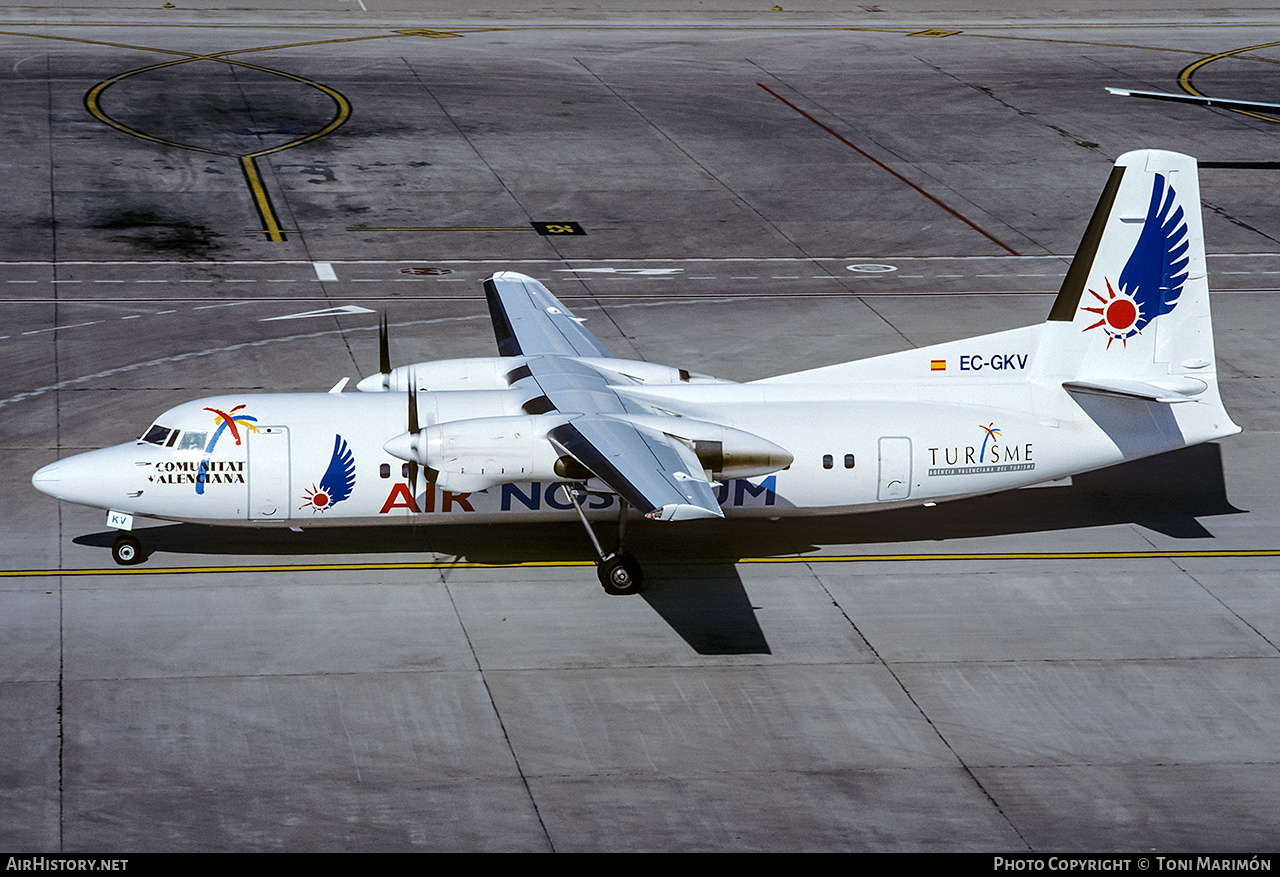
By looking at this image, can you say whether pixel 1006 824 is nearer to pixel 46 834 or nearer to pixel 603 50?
pixel 46 834

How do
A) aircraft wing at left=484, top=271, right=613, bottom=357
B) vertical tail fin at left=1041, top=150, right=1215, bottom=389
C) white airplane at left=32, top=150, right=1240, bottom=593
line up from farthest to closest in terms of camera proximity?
aircraft wing at left=484, top=271, right=613, bottom=357 < vertical tail fin at left=1041, top=150, right=1215, bottom=389 < white airplane at left=32, top=150, right=1240, bottom=593

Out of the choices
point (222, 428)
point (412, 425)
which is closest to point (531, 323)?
point (412, 425)

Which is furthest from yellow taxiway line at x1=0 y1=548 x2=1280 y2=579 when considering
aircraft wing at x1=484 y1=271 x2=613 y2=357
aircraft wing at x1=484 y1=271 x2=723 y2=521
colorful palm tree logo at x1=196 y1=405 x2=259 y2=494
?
aircraft wing at x1=484 y1=271 x2=613 y2=357

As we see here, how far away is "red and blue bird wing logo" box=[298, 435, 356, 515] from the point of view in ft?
87.0

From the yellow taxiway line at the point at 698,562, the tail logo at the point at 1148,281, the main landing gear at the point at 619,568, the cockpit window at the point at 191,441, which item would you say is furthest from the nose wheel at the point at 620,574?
the tail logo at the point at 1148,281

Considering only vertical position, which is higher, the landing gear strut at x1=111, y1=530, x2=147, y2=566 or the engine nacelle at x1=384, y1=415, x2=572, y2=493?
the engine nacelle at x1=384, y1=415, x2=572, y2=493

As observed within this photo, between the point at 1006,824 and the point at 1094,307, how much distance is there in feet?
37.5

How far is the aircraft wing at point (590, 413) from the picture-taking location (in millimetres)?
22891

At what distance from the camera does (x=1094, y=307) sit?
28000 mm

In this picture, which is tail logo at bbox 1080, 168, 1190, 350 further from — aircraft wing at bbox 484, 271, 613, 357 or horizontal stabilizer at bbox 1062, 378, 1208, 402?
aircraft wing at bbox 484, 271, 613, 357

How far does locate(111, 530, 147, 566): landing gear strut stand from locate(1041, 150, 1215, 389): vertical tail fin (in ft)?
56.0

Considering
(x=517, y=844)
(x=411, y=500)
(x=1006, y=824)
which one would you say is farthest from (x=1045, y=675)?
(x=411, y=500)

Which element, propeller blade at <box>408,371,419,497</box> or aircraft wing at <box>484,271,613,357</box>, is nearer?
propeller blade at <box>408,371,419,497</box>

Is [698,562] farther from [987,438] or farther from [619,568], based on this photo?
[987,438]
